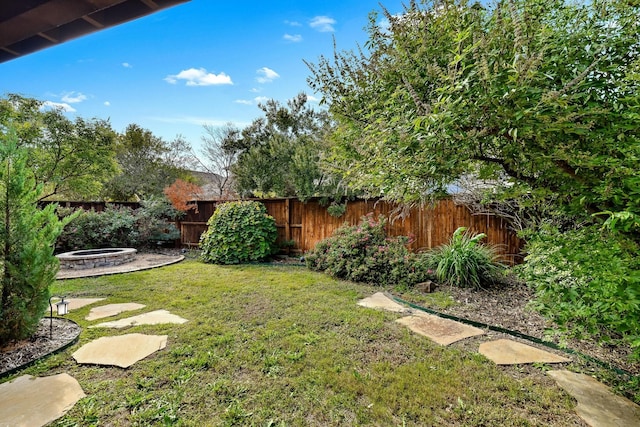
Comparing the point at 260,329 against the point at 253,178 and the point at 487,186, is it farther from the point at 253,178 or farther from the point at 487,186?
the point at 253,178

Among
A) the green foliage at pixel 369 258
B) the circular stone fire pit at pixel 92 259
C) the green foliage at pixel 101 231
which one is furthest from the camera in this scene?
the green foliage at pixel 101 231

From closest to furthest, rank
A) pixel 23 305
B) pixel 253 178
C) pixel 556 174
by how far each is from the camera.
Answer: pixel 556 174 → pixel 23 305 → pixel 253 178

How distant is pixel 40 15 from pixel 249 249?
6553 mm

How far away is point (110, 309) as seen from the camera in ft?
12.1

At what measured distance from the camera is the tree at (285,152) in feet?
22.5

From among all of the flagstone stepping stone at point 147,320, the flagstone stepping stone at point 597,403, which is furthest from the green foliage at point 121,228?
the flagstone stepping stone at point 597,403

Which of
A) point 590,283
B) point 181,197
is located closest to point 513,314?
point 590,283

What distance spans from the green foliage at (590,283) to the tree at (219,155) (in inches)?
418

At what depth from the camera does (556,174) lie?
1.72 m

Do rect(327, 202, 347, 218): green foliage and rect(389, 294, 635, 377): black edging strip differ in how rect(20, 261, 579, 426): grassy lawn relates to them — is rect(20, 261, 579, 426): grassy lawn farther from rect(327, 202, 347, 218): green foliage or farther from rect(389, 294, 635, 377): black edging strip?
rect(327, 202, 347, 218): green foliage

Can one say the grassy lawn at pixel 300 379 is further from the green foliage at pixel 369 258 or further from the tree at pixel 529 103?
the green foliage at pixel 369 258

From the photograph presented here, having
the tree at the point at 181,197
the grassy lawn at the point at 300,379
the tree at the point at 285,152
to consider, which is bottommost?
the grassy lawn at the point at 300,379

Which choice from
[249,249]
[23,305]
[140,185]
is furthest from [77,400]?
[140,185]

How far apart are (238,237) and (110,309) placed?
361 centimetres
